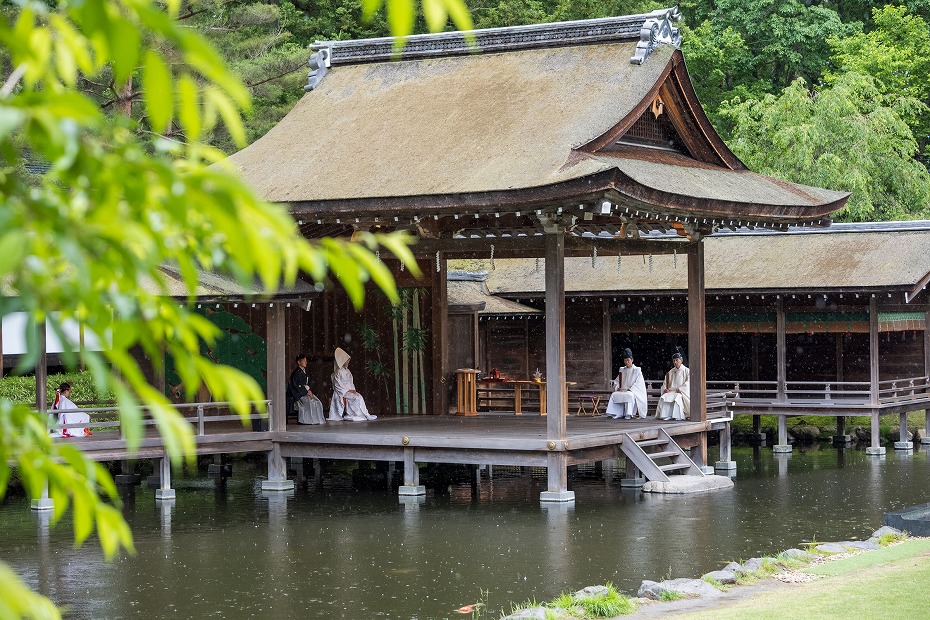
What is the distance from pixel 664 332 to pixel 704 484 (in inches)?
354

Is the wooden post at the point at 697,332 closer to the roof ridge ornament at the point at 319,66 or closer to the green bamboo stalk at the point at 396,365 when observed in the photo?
the green bamboo stalk at the point at 396,365

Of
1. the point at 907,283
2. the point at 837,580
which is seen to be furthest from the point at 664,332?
the point at 837,580

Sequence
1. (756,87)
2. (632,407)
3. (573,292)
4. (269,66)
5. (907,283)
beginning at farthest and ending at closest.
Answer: (756,87), (269,66), (573,292), (907,283), (632,407)

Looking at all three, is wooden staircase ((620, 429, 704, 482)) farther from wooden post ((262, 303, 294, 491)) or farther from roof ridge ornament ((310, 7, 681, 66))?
roof ridge ornament ((310, 7, 681, 66))

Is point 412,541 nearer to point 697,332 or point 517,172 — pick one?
point 517,172

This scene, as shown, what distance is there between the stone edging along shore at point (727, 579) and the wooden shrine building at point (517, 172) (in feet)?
15.3

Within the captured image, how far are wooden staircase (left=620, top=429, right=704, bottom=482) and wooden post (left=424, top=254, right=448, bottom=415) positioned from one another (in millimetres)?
4045

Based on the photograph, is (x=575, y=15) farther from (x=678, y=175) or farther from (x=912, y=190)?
(x=678, y=175)

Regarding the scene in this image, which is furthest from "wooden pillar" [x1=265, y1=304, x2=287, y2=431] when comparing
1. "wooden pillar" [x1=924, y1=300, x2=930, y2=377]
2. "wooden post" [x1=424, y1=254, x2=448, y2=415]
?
"wooden pillar" [x1=924, y1=300, x2=930, y2=377]

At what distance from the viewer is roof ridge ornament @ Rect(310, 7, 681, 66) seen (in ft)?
62.3

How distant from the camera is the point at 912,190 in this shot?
32000 millimetres

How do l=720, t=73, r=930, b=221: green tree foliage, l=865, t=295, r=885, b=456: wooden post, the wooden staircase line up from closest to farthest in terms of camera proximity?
the wooden staircase, l=865, t=295, r=885, b=456: wooden post, l=720, t=73, r=930, b=221: green tree foliage

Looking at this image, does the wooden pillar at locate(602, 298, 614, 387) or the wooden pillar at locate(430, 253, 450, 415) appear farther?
the wooden pillar at locate(602, 298, 614, 387)

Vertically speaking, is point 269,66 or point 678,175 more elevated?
point 269,66
